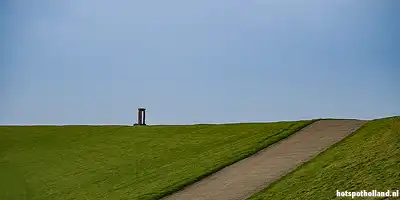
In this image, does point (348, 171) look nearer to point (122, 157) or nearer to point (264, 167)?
point (264, 167)

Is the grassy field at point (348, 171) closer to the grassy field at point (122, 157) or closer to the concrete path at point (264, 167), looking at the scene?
the concrete path at point (264, 167)

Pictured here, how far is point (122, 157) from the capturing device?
2628cm

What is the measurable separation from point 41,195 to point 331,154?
11439 millimetres

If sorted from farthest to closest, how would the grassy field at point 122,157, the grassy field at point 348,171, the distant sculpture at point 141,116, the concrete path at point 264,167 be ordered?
1. the distant sculpture at point 141,116
2. the grassy field at point 122,157
3. the concrete path at point 264,167
4. the grassy field at point 348,171

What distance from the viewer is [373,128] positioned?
2056 centimetres

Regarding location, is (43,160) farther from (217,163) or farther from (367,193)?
(367,193)

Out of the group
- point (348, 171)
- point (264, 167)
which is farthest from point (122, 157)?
point (348, 171)

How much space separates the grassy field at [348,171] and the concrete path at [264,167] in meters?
0.71

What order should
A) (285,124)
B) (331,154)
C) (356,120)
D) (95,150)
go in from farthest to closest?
(95,150)
(285,124)
(356,120)
(331,154)

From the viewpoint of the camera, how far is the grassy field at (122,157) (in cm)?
1998

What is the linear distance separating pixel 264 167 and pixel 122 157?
1029 cm

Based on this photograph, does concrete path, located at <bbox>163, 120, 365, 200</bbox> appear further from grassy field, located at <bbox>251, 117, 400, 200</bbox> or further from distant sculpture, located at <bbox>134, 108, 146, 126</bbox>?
distant sculpture, located at <bbox>134, 108, 146, 126</bbox>

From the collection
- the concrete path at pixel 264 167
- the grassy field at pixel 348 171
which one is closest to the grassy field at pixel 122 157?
the concrete path at pixel 264 167

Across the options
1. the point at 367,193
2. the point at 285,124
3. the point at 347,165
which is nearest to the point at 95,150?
the point at 285,124
